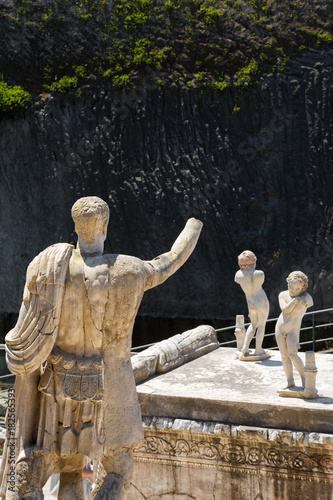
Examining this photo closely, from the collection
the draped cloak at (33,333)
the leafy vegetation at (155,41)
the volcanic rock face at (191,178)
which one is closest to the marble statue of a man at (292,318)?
the draped cloak at (33,333)

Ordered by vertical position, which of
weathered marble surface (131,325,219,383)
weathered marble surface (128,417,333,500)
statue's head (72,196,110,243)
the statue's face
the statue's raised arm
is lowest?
weathered marble surface (128,417,333,500)

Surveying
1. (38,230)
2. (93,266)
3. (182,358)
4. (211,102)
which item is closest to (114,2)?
(211,102)

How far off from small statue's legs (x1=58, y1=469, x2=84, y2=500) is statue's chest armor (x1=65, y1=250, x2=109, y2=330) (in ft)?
2.90

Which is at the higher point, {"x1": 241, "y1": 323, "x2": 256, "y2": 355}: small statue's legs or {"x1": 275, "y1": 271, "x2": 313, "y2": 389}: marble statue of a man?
{"x1": 275, "y1": 271, "x2": 313, "y2": 389}: marble statue of a man

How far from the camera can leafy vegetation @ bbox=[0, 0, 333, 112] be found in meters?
17.0

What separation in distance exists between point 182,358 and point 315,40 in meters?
11.5

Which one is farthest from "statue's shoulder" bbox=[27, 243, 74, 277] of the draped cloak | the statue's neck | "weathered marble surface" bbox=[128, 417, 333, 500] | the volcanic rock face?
the volcanic rock face

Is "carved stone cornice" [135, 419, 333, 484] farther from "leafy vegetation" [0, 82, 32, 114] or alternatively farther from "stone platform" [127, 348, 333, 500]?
"leafy vegetation" [0, 82, 32, 114]

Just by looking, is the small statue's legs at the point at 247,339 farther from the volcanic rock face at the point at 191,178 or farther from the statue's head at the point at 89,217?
the volcanic rock face at the point at 191,178

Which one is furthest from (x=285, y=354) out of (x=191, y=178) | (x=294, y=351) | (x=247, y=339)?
(x=191, y=178)

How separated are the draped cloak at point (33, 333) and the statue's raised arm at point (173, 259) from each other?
49cm

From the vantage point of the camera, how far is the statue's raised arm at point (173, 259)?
3.79 m

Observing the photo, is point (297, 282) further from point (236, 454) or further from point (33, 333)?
point (33, 333)

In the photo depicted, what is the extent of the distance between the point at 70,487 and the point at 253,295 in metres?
4.73
